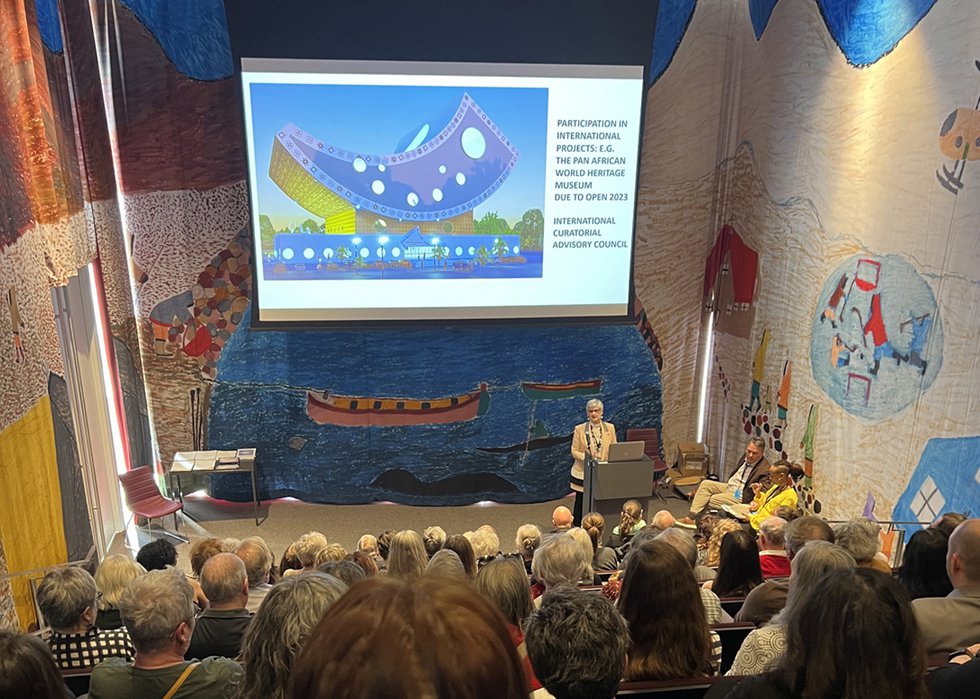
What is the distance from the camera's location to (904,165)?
4.62m

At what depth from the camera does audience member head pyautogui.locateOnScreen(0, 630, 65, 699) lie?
175 centimetres

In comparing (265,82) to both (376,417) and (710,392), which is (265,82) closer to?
(376,417)

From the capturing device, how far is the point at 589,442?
5.88 m

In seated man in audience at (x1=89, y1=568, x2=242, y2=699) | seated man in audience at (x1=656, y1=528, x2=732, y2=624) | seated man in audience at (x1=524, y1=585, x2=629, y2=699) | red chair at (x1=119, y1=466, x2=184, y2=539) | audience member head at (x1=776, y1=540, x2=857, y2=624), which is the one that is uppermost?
seated man in audience at (x1=524, y1=585, x2=629, y2=699)

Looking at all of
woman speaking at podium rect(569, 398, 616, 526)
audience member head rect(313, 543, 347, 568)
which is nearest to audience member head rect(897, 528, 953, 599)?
audience member head rect(313, 543, 347, 568)

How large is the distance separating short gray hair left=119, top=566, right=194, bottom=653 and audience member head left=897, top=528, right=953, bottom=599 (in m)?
2.62

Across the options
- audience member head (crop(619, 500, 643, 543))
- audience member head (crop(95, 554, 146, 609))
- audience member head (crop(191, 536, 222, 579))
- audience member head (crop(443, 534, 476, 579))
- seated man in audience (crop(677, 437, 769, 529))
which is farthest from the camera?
seated man in audience (crop(677, 437, 769, 529))

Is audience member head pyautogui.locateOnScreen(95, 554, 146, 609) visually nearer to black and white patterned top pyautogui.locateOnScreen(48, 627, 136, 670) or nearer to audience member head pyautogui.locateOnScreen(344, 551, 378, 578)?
black and white patterned top pyautogui.locateOnScreen(48, 627, 136, 670)

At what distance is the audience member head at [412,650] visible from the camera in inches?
28.5

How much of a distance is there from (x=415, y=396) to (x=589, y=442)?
1748 mm

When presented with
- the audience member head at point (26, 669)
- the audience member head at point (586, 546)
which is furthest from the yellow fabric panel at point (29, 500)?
the audience member head at point (586, 546)

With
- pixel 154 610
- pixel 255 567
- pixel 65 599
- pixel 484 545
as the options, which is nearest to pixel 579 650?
pixel 154 610

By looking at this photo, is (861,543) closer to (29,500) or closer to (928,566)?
(928,566)

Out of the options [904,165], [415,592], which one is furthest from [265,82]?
[415,592]
